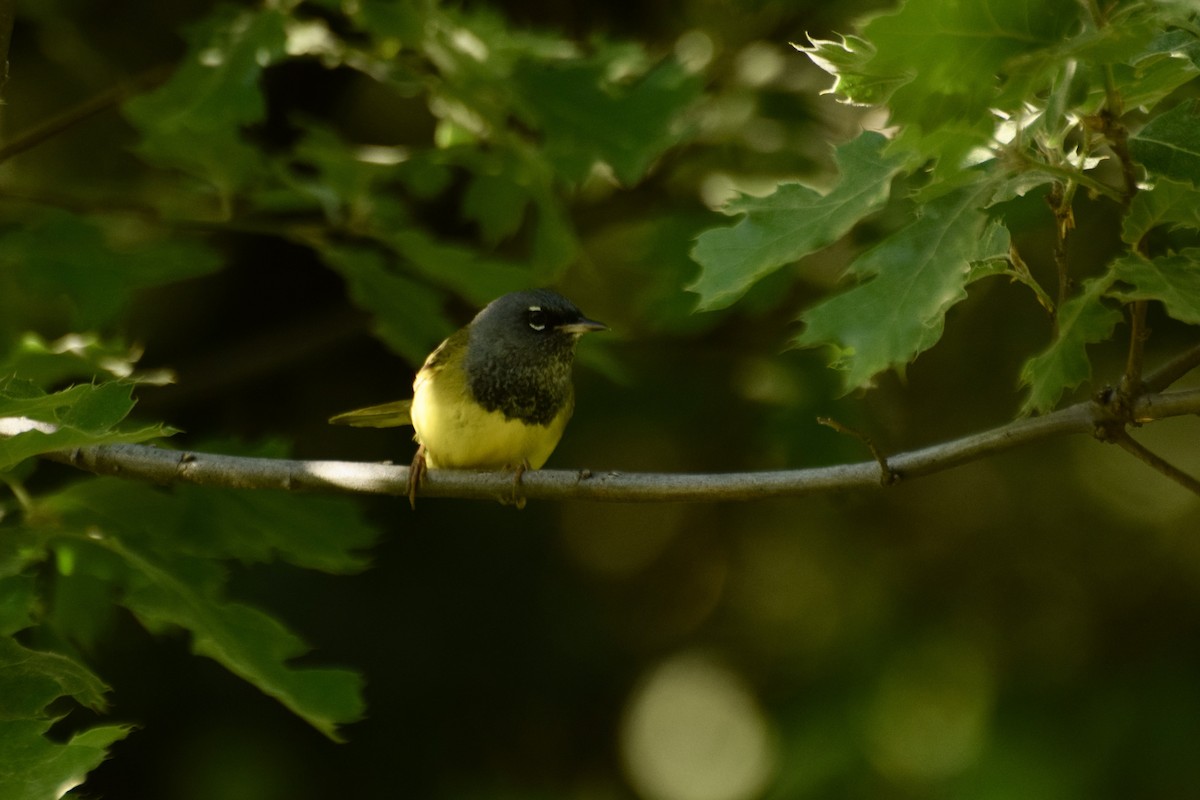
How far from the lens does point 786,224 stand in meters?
2.09

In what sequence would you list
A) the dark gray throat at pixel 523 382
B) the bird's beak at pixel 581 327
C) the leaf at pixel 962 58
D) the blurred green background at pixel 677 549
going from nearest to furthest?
the leaf at pixel 962 58
the dark gray throat at pixel 523 382
the bird's beak at pixel 581 327
the blurred green background at pixel 677 549

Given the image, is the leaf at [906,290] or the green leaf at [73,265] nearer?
the leaf at [906,290]

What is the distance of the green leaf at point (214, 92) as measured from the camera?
140 inches

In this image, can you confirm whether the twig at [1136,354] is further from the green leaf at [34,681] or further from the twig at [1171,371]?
the green leaf at [34,681]

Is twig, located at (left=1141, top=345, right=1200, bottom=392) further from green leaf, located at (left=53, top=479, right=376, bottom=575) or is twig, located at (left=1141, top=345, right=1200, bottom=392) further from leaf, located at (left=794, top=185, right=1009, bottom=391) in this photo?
green leaf, located at (left=53, top=479, right=376, bottom=575)

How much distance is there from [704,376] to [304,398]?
1.97 metres

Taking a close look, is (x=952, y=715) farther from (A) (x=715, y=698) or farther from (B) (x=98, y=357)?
(B) (x=98, y=357)

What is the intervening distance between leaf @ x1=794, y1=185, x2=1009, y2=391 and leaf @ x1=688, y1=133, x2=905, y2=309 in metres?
0.08

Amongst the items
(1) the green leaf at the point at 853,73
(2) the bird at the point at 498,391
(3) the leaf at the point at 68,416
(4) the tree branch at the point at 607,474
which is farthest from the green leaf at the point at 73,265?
(1) the green leaf at the point at 853,73

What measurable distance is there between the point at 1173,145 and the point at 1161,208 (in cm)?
12

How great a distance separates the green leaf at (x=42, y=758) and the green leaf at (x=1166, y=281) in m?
1.81

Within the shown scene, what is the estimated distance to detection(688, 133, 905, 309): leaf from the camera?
6.64 feet

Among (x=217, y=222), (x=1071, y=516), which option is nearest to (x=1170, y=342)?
(x=1071, y=516)

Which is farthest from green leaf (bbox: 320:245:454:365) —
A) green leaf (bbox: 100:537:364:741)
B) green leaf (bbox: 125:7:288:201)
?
green leaf (bbox: 100:537:364:741)
